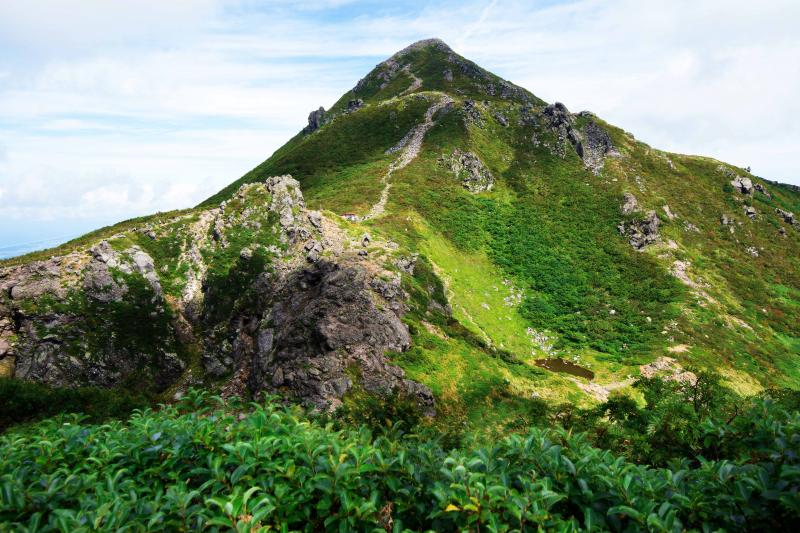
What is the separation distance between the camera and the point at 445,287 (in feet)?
142

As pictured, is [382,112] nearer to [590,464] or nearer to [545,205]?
[545,205]

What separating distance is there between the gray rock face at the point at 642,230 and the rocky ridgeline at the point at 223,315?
3687 cm

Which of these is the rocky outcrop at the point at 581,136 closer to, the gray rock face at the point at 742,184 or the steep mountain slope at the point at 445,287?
the steep mountain slope at the point at 445,287

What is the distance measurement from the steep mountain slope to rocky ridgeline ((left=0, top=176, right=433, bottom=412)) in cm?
15

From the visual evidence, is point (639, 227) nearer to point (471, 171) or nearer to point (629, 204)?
point (629, 204)

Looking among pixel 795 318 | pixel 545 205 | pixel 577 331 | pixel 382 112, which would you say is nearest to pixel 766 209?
pixel 795 318

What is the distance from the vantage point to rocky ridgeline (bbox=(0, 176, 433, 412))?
2742cm

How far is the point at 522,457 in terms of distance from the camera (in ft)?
21.6

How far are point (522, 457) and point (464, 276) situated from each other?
42.0 meters

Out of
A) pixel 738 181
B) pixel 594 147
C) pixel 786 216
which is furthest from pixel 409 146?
pixel 786 216

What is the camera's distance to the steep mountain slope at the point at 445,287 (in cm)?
2880

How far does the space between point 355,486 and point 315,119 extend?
13573 centimetres

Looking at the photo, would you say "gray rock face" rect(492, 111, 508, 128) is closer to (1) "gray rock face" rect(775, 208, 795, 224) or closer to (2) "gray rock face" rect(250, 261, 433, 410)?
(1) "gray rock face" rect(775, 208, 795, 224)

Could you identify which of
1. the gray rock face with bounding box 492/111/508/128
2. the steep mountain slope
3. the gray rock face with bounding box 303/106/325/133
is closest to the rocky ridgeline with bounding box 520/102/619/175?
the steep mountain slope
